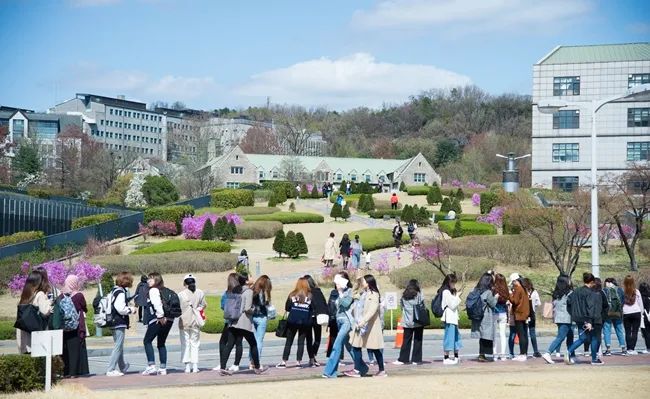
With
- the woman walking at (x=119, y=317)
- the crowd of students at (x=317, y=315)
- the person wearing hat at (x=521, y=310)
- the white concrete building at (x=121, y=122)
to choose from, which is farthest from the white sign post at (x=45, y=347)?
the white concrete building at (x=121, y=122)

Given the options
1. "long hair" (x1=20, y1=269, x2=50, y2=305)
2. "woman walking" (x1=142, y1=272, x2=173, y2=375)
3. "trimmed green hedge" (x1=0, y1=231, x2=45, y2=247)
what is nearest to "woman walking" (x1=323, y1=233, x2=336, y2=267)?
"trimmed green hedge" (x1=0, y1=231, x2=45, y2=247)

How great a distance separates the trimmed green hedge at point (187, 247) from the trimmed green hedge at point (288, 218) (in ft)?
36.0

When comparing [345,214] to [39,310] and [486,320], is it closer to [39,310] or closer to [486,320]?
[486,320]

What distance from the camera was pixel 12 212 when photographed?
6094 cm

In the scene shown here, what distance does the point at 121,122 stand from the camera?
15825cm

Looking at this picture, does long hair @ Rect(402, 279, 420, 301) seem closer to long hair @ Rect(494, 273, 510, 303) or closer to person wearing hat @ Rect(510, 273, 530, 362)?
long hair @ Rect(494, 273, 510, 303)

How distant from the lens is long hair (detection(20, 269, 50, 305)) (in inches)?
581

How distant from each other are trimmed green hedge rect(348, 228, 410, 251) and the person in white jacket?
29.7 metres

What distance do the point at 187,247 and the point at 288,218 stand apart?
48.3 ft

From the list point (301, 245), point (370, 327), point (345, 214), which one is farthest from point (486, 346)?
point (345, 214)

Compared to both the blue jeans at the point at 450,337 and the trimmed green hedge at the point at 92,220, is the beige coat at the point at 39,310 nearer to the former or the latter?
the blue jeans at the point at 450,337

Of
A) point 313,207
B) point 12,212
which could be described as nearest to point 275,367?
point 12,212

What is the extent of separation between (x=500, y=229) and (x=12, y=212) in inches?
1172

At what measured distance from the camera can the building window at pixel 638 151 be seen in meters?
60.7
